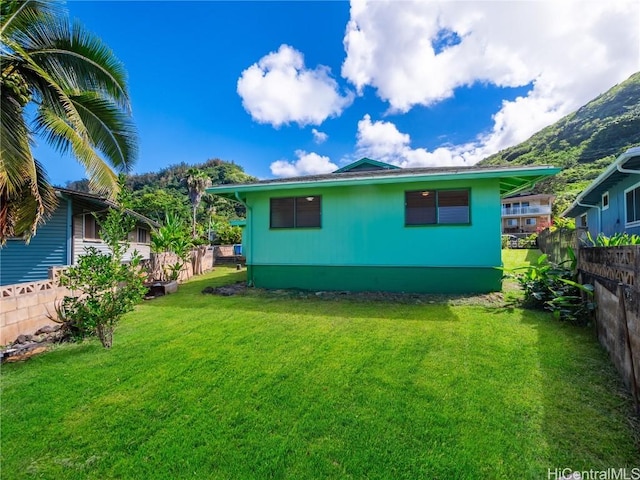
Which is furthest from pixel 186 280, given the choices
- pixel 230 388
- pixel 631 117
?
pixel 631 117

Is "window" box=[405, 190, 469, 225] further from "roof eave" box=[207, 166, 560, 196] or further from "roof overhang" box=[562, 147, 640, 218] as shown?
"roof overhang" box=[562, 147, 640, 218]

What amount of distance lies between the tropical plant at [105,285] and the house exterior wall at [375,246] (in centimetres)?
456

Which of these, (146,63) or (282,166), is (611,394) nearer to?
(146,63)

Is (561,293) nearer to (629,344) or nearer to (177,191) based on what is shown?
(629,344)

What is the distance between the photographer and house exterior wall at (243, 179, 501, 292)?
7355 millimetres

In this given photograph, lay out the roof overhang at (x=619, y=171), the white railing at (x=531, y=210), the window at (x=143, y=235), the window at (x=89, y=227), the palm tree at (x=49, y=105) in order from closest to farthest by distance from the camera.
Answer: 1. the palm tree at (x=49, y=105)
2. the roof overhang at (x=619, y=171)
3. the window at (x=89, y=227)
4. the window at (x=143, y=235)
5. the white railing at (x=531, y=210)

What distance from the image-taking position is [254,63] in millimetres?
13125

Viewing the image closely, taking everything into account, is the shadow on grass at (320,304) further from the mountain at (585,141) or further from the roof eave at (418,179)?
the mountain at (585,141)

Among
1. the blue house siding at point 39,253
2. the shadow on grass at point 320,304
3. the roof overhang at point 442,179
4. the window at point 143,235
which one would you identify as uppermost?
the roof overhang at point 442,179

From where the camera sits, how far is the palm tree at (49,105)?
512cm

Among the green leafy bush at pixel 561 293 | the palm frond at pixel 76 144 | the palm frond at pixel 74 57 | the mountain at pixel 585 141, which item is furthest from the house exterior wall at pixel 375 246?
the mountain at pixel 585 141

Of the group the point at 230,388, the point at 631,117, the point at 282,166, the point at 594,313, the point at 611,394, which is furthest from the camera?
the point at 631,117

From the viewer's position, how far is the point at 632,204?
767 cm

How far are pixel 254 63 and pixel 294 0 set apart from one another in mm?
3577
